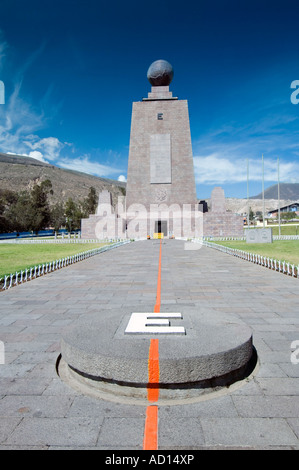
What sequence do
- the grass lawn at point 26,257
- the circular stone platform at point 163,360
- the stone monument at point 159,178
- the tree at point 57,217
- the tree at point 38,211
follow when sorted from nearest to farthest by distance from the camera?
the circular stone platform at point 163,360 < the grass lawn at point 26,257 < the stone monument at point 159,178 < the tree at point 38,211 < the tree at point 57,217

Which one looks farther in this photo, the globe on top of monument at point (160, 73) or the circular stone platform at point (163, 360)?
the globe on top of monument at point (160, 73)

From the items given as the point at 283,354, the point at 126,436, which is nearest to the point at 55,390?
the point at 126,436

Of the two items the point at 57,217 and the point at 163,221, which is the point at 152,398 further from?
the point at 57,217

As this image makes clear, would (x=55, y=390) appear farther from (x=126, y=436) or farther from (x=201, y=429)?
(x=201, y=429)

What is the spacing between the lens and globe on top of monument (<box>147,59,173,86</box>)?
3884 cm

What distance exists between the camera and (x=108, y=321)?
4.25 metres

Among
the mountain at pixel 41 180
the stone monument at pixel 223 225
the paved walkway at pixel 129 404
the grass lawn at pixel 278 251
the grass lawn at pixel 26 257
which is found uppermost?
the mountain at pixel 41 180

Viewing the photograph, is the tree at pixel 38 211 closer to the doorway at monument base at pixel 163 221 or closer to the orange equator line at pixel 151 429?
the doorway at monument base at pixel 163 221

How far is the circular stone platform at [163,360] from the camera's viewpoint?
3.01 metres

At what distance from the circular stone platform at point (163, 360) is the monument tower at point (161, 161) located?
3427 centimetres

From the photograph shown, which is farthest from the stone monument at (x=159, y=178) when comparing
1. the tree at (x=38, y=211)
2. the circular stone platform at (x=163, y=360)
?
the circular stone platform at (x=163, y=360)

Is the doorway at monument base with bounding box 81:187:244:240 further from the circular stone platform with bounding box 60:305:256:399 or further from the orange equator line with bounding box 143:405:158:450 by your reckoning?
the orange equator line with bounding box 143:405:158:450

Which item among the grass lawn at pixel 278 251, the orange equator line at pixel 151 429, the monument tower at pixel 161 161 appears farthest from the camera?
the monument tower at pixel 161 161
